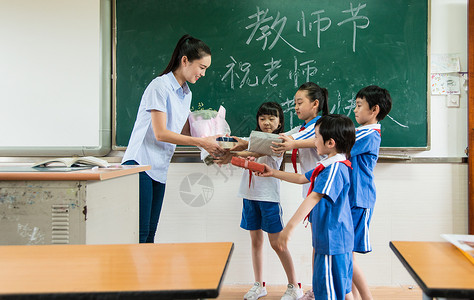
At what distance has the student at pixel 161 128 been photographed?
6.24ft

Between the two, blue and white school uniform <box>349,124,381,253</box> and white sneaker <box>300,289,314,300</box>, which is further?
white sneaker <box>300,289,314,300</box>

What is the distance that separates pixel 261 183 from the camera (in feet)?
7.29

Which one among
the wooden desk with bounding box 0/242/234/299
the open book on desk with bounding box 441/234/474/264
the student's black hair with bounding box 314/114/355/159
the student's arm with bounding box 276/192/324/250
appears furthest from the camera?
the student's black hair with bounding box 314/114/355/159

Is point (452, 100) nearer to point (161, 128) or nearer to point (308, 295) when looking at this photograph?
point (308, 295)

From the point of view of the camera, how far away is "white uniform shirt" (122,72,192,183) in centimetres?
191

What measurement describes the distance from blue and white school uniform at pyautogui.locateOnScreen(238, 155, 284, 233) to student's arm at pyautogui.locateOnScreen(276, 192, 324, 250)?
2.38ft

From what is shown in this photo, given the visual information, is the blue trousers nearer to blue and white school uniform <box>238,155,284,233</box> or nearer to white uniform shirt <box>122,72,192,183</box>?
white uniform shirt <box>122,72,192,183</box>

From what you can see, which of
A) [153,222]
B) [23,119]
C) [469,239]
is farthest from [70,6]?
[469,239]

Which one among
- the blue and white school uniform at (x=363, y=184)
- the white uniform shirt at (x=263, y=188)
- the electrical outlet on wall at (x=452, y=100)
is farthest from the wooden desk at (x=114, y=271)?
the electrical outlet on wall at (x=452, y=100)

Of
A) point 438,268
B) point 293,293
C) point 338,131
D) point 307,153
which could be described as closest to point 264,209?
point 307,153

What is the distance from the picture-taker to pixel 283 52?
2553 millimetres

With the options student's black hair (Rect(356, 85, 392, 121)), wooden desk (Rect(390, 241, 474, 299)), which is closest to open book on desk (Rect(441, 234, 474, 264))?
wooden desk (Rect(390, 241, 474, 299))

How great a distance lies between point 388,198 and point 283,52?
4.16ft

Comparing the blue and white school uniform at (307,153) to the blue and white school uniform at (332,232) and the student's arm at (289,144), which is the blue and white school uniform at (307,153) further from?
the blue and white school uniform at (332,232)
